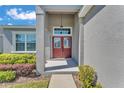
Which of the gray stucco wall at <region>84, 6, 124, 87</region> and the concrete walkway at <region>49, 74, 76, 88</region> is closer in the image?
the gray stucco wall at <region>84, 6, 124, 87</region>

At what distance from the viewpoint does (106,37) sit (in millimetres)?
6910

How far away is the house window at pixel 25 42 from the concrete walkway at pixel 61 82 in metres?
8.98

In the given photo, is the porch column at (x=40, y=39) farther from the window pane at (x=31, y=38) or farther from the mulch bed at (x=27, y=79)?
the window pane at (x=31, y=38)

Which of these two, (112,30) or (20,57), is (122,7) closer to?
(112,30)

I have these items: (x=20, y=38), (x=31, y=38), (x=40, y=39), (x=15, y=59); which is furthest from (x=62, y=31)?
(x=40, y=39)

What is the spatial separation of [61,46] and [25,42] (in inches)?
132

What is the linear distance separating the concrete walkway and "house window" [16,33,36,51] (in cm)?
898

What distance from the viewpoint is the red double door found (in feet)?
65.0

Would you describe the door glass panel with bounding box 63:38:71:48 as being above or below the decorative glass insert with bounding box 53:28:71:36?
below

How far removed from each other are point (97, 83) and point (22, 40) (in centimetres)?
1262

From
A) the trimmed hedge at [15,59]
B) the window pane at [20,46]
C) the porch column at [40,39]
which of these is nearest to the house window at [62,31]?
the window pane at [20,46]

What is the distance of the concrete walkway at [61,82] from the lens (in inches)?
347

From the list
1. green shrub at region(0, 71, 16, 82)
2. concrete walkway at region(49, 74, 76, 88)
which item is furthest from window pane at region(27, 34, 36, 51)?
green shrub at region(0, 71, 16, 82)

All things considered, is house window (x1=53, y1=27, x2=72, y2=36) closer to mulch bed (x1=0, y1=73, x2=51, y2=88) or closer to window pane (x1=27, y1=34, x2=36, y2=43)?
window pane (x1=27, y1=34, x2=36, y2=43)
